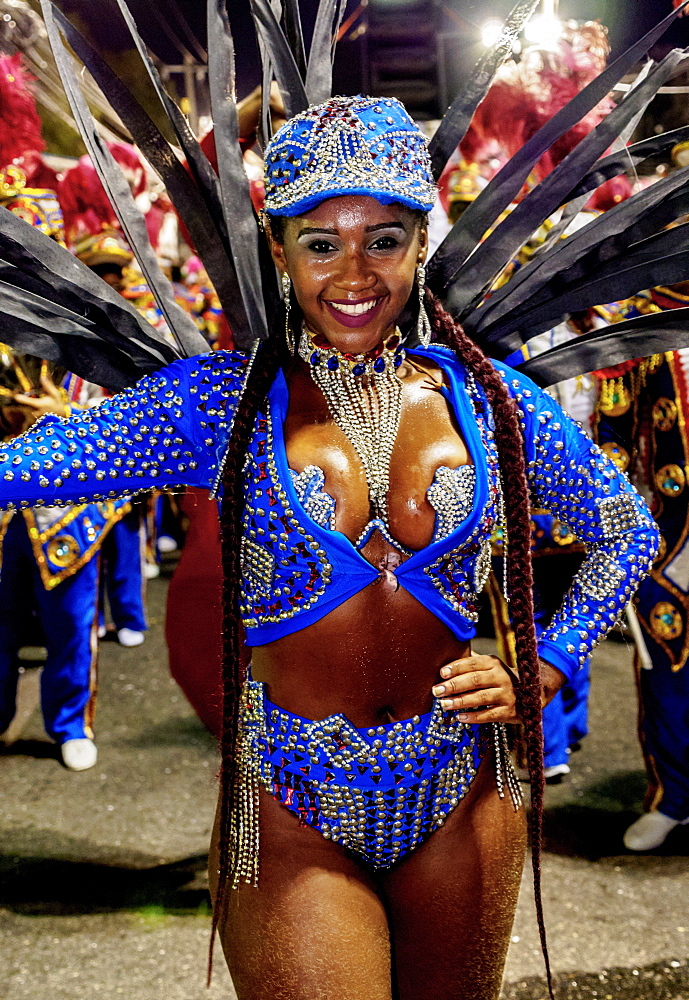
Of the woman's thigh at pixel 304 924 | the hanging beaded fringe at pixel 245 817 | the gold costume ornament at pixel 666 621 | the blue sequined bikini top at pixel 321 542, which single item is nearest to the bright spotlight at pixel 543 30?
the blue sequined bikini top at pixel 321 542

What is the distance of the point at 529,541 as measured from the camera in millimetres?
1680

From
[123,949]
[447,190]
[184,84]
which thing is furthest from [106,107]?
[123,949]

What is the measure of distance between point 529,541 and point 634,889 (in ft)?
6.79

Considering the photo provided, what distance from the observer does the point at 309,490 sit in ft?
5.11

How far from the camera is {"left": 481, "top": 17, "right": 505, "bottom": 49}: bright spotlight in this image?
1.82 m

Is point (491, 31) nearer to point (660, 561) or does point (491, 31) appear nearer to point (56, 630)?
→ point (660, 561)

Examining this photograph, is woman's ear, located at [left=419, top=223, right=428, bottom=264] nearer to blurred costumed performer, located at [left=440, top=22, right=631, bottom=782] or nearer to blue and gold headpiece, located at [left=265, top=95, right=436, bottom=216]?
blue and gold headpiece, located at [left=265, top=95, right=436, bottom=216]

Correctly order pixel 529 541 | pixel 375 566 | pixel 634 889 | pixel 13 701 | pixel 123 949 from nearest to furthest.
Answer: pixel 375 566
pixel 529 541
pixel 123 949
pixel 634 889
pixel 13 701

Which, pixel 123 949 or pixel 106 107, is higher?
pixel 106 107

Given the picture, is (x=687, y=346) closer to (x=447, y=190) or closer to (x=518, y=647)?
(x=518, y=647)

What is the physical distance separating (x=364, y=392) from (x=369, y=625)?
39cm

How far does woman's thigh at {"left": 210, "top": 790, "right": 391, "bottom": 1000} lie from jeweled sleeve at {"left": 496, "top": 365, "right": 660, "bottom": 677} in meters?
0.51

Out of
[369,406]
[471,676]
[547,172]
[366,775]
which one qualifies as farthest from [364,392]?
[547,172]

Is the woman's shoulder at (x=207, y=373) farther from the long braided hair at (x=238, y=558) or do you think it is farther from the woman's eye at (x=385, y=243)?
the woman's eye at (x=385, y=243)
